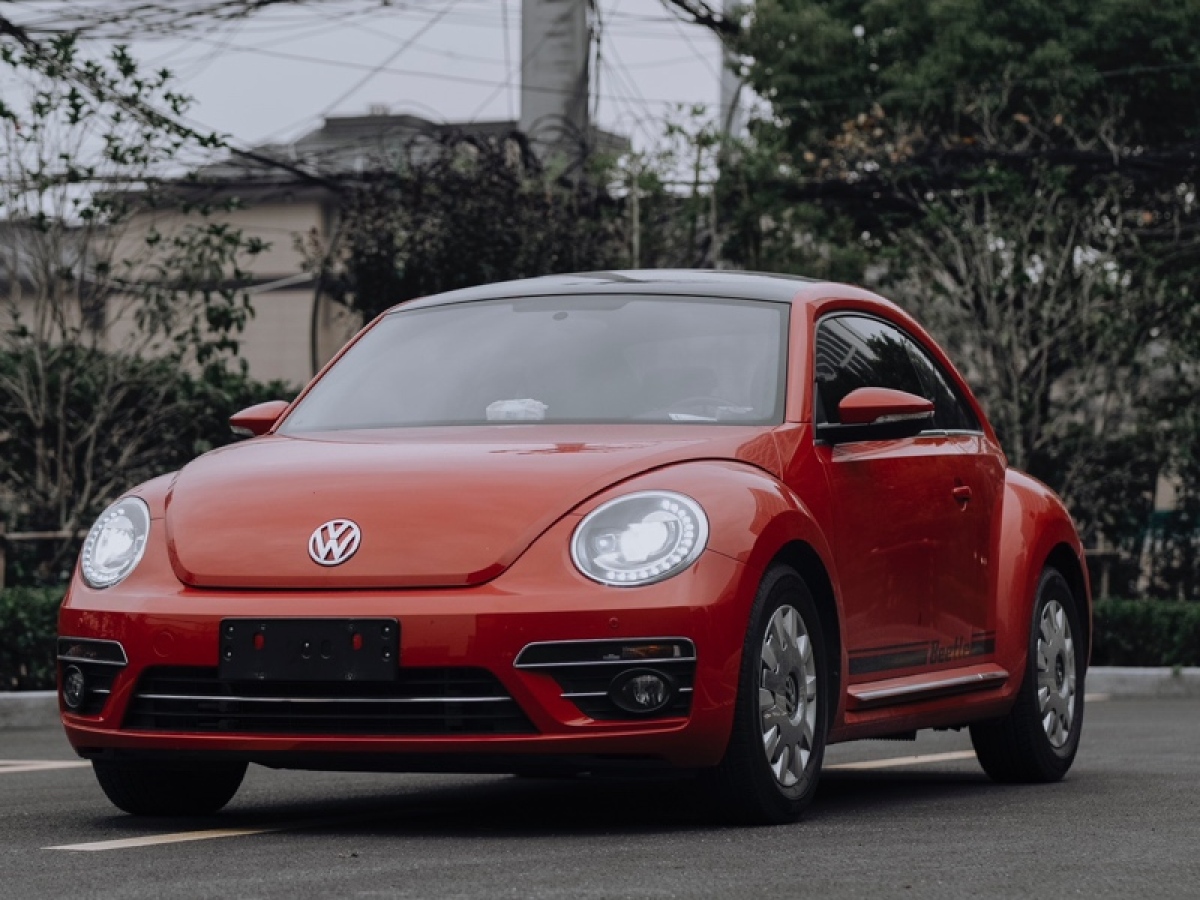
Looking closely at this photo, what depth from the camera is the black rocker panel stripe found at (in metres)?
7.25

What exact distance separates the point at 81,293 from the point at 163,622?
11.2m

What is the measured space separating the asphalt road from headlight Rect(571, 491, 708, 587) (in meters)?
0.65

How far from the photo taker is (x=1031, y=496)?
871 cm

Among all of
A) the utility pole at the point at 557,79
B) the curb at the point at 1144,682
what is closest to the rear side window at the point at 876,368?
the curb at the point at 1144,682

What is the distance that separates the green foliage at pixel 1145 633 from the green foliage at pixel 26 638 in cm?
835

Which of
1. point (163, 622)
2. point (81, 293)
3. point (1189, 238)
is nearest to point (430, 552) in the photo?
point (163, 622)

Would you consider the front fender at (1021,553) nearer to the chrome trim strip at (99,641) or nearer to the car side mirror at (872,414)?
the car side mirror at (872,414)

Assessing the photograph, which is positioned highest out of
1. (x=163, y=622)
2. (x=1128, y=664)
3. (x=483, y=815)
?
(x=163, y=622)

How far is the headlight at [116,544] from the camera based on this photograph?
258 inches

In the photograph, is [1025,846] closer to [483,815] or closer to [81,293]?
[483,815]

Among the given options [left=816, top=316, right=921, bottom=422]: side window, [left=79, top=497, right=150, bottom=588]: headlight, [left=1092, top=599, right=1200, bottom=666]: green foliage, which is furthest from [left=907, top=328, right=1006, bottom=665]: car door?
[left=1092, top=599, right=1200, bottom=666]: green foliage

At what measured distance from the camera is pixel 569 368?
7.35 m

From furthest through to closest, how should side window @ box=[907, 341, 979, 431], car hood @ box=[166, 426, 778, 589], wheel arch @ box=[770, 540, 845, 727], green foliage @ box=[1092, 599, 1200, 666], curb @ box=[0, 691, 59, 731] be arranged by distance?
green foliage @ box=[1092, 599, 1200, 666] → curb @ box=[0, 691, 59, 731] → side window @ box=[907, 341, 979, 431] → wheel arch @ box=[770, 540, 845, 727] → car hood @ box=[166, 426, 778, 589]

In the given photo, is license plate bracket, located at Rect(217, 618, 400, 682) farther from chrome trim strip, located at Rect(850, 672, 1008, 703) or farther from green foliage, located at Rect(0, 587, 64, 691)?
green foliage, located at Rect(0, 587, 64, 691)
